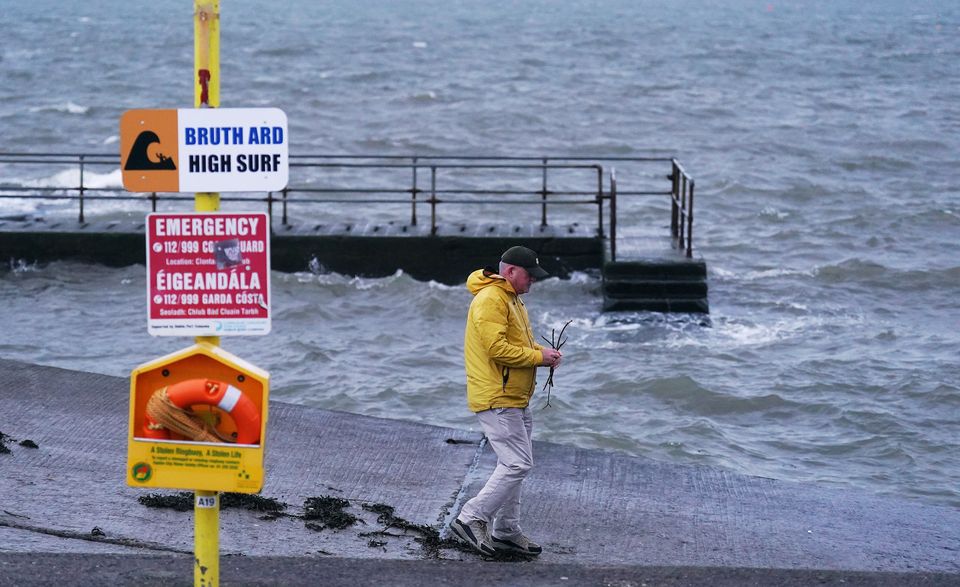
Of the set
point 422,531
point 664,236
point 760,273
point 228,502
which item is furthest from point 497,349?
point 760,273

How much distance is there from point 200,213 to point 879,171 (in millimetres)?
27256

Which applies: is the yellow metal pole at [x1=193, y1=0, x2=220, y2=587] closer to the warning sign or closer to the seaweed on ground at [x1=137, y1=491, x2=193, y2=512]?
the warning sign

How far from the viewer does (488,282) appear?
696cm

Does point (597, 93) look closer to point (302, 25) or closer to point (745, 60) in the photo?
point (745, 60)

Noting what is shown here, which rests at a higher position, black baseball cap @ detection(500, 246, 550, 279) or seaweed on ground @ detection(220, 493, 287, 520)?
black baseball cap @ detection(500, 246, 550, 279)

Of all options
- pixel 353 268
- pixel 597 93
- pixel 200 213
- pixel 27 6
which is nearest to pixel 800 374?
pixel 353 268

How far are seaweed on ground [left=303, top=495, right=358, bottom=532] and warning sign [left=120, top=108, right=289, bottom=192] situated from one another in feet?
9.26

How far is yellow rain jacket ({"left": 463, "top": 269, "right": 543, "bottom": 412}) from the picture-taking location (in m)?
6.80

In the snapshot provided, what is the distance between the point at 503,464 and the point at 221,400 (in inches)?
88.0

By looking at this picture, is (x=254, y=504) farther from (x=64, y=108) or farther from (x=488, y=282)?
(x=64, y=108)

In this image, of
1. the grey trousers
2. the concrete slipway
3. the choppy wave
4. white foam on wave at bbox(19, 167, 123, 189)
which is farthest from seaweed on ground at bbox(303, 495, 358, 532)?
white foam on wave at bbox(19, 167, 123, 189)

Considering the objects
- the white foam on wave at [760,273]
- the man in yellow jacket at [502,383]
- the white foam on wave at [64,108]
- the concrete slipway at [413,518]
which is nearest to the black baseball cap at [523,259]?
the man in yellow jacket at [502,383]

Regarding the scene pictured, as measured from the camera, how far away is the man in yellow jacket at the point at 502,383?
683 cm

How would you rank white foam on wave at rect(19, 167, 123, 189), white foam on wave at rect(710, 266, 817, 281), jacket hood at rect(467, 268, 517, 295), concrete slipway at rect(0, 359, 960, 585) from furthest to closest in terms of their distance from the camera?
white foam on wave at rect(19, 167, 123, 189) < white foam on wave at rect(710, 266, 817, 281) < jacket hood at rect(467, 268, 517, 295) < concrete slipway at rect(0, 359, 960, 585)
